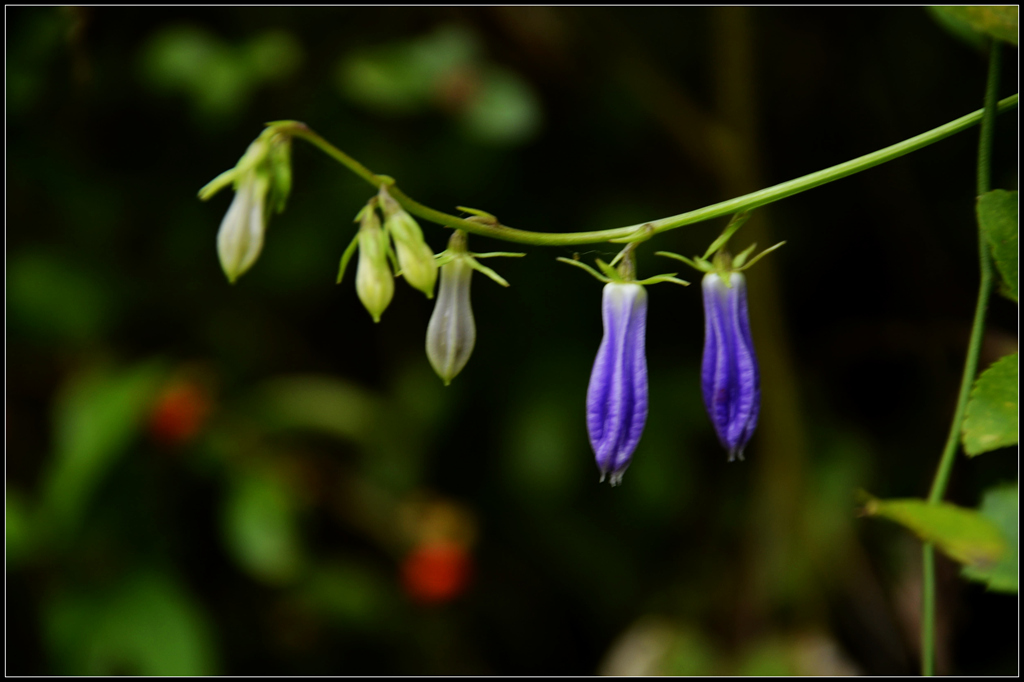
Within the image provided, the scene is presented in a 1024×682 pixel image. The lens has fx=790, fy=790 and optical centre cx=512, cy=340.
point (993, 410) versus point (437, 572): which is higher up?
point (993, 410)

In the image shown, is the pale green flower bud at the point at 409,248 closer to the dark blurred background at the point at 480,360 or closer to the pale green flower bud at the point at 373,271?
the pale green flower bud at the point at 373,271

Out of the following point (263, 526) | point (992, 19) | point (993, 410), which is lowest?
point (263, 526)

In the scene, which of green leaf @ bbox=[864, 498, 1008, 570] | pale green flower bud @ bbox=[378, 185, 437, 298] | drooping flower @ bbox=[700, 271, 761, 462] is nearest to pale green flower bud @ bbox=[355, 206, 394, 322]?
pale green flower bud @ bbox=[378, 185, 437, 298]

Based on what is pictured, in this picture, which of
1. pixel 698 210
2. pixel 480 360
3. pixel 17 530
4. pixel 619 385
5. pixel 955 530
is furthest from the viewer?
pixel 480 360

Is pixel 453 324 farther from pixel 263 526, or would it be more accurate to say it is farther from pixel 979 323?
pixel 263 526

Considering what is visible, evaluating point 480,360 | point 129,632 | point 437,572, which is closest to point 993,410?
point 437,572

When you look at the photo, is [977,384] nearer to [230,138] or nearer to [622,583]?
[622,583]

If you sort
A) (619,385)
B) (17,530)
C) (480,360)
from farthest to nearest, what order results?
(480,360) < (17,530) < (619,385)
